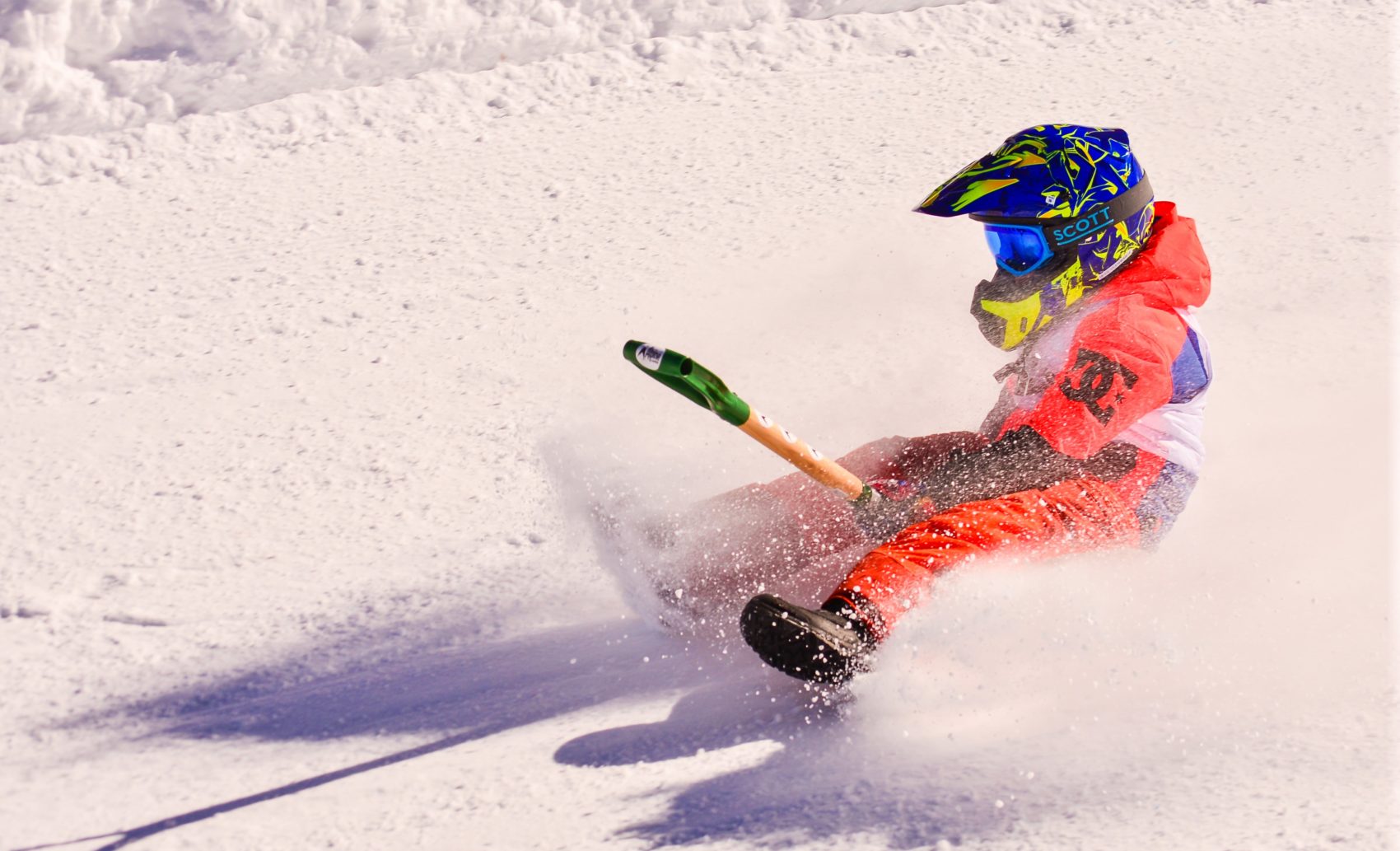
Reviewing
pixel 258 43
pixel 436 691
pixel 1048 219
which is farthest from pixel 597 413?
pixel 258 43

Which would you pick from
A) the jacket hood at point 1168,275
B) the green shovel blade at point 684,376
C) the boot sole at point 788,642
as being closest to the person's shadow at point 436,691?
the boot sole at point 788,642

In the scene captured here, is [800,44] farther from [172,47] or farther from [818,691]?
[818,691]

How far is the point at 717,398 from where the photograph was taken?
269 cm

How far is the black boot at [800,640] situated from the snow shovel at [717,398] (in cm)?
34

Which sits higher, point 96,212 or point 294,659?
point 96,212

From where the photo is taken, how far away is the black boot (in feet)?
9.21

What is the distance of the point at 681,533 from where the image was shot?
3.60m

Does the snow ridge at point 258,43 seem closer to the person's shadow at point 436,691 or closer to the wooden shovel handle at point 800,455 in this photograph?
the person's shadow at point 436,691

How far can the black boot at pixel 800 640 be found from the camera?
2809mm

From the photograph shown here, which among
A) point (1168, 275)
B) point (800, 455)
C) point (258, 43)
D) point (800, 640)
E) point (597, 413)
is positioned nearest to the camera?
point (800, 640)

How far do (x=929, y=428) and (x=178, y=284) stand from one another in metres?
3.18

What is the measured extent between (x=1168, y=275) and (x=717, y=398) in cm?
141

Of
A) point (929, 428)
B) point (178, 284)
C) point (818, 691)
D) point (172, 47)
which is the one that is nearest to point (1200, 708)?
point (818, 691)

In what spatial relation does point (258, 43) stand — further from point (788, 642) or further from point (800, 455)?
point (788, 642)
